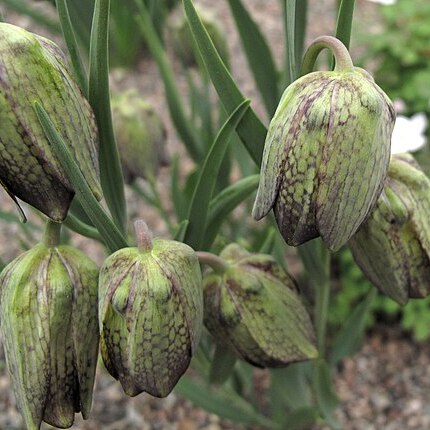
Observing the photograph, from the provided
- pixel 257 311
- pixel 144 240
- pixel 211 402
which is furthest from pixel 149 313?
pixel 211 402

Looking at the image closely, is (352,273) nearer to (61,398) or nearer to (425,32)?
(425,32)

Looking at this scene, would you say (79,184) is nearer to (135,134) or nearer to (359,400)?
(135,134)

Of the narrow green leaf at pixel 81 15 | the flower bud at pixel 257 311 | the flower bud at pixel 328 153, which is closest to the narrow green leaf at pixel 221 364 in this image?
the flower bud at pixel 257 311

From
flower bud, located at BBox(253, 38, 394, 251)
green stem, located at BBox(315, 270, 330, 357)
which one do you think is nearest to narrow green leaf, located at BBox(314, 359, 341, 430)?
green stem, located at BBox(315, 270, 330, 357)

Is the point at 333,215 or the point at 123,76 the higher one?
the point at 333,215

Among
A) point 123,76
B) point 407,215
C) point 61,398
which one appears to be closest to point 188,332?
point 61,398

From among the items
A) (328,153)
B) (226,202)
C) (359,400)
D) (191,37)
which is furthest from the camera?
(359,400)

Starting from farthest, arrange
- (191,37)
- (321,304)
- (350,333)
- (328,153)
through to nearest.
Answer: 1. (191,37)
2. (350,333)
3. (321,304)
4. (328,153)

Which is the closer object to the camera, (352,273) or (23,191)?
(23,191)
